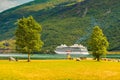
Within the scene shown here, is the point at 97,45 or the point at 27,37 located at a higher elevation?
the point at 27,37

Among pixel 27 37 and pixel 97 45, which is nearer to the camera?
pixel 27 37

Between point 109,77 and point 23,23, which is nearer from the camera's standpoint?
point 109,77

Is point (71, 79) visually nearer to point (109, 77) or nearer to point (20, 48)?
point (109, 77)

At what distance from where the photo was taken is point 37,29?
9856cm

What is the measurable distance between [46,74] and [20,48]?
4836cm

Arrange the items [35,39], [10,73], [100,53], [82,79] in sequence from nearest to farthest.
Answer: [82,79] → [10,73] → [35,39] → [100,53]

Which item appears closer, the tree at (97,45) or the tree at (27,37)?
the tree at (27,37)

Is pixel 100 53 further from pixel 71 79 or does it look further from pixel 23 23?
pixel 71 79

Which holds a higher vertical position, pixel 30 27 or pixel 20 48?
pixel 30 27

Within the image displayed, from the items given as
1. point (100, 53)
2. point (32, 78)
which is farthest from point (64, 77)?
point (100, 53)

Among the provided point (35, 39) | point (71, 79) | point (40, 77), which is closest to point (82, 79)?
point (71, 79)

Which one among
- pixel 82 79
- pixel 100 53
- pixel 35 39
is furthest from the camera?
pixel 100 53

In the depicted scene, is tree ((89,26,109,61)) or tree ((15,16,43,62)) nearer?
tree ((15,16,43,62))

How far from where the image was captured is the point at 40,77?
154 ft
